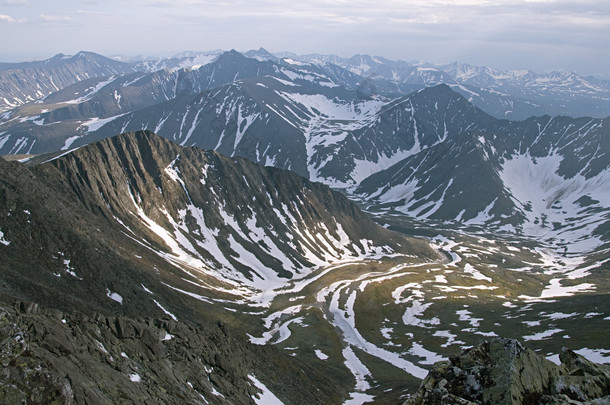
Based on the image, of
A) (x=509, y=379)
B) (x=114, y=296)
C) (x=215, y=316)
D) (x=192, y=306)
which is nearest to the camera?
(x=509, y=379)

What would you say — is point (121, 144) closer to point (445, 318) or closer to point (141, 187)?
point (141, 187)

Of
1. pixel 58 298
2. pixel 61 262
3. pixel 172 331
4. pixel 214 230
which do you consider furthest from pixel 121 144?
pixel 172 331

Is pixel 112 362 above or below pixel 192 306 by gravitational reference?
above

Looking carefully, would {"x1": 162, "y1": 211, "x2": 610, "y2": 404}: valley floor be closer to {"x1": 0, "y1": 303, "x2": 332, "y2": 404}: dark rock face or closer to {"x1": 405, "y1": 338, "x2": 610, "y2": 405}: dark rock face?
{"x1": 0, "y1": 303, "x2": 332, "y2": 404}: dark rock face

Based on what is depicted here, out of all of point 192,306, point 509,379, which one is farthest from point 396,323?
point 509,379

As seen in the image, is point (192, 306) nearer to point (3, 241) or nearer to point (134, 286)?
point (134, 286)
